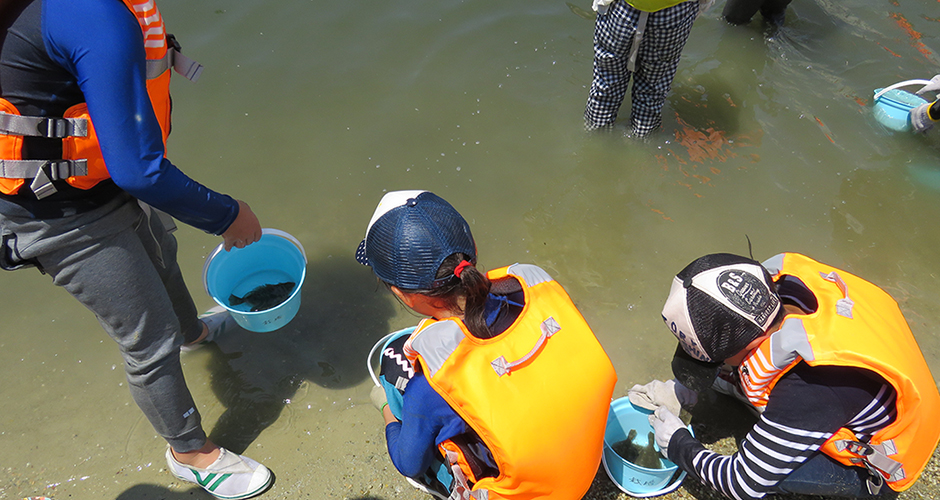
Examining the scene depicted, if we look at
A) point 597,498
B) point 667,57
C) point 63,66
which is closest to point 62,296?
point 63,66

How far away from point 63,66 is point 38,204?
0.52 m

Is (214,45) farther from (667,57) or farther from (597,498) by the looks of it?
(597,498)

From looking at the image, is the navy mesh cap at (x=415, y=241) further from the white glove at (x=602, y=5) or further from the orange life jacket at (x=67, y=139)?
the white glove at (x=602, y=5)

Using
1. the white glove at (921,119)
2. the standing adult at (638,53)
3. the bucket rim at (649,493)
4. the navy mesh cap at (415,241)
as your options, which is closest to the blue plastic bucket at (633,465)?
the bucket rim at (649,493)

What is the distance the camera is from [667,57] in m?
3.70

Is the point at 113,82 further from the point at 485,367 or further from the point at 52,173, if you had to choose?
the point at 485,367

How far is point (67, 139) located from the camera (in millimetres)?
1771

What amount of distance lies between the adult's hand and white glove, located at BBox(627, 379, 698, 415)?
1865 mm

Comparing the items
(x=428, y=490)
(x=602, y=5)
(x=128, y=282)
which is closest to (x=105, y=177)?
(x=128, y=282)

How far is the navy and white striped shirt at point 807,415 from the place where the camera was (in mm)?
1986

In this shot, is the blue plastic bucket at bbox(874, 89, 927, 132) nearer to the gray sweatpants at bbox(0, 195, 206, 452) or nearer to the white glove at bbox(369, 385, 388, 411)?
the white glove at bbox(369, 385, 388, 411)

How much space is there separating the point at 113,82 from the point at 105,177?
476 millimetres

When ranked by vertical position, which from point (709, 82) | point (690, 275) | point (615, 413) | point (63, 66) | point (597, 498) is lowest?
point (597, 498)

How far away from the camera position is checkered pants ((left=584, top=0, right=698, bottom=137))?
11.5 ft
